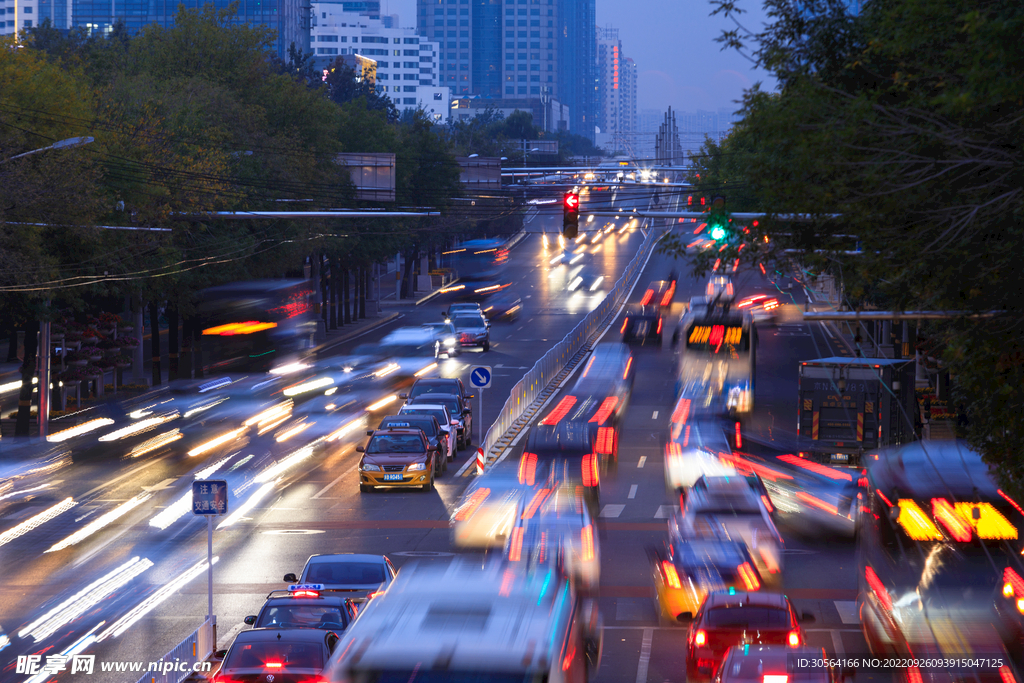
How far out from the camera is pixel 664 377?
55.3 metres

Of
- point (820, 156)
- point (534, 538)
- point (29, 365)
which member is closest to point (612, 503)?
point (534, 538)

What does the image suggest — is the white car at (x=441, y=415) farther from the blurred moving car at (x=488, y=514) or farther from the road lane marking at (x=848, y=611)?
the road lane marking at (x=848, y=611)

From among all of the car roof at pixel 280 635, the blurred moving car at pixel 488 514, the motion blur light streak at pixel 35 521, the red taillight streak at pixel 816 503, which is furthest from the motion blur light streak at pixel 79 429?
the car roof at pixel 280 635

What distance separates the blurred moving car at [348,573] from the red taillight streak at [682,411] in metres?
23.6

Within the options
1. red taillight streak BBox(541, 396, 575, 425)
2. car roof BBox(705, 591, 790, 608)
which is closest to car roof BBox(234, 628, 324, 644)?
car roof BBox(705, 591, 790, 608)

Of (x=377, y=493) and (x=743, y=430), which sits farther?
(x=743, y=430)

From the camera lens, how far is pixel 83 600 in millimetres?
20234

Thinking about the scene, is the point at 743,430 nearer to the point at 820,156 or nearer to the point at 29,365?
the point at 29,365

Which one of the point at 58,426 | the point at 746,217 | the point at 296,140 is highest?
the point at 296,140

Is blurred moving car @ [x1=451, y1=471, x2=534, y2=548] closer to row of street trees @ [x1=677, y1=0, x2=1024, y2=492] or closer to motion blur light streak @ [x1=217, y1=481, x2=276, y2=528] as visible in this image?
motion blur light streak @ [x1=217, y1=481, x2=276, y2=528]

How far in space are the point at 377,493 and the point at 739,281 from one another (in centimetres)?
6231

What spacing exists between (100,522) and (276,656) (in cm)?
1513

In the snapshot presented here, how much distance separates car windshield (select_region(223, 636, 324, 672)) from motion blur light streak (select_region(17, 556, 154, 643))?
591 centimetres

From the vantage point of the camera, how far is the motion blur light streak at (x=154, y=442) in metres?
37.2
